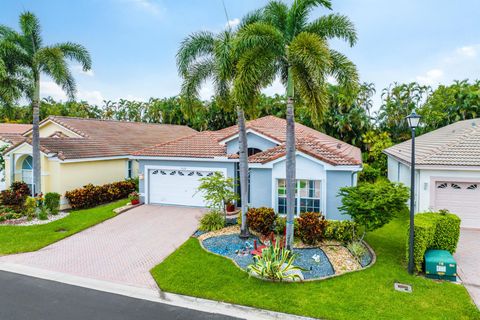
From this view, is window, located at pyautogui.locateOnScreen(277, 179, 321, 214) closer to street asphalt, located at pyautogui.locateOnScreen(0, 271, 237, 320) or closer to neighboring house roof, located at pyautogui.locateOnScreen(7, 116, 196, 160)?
street asphalt, located at pyautogui.locateOnScreen(0, 271, 237, 320)

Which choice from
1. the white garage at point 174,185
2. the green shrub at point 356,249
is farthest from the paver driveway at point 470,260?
the white garage at point 174,185

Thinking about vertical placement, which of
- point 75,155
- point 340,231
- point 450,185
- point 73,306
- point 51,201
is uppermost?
point 75,155

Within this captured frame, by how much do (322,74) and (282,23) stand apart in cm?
304

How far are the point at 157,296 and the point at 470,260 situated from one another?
35.3ft

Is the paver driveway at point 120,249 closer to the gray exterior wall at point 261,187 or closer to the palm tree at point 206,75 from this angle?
the gray exterior wall at point 261,187

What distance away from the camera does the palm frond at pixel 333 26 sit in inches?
417

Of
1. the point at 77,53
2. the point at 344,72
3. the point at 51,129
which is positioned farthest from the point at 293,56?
the point at 51,129

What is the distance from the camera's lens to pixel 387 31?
19.5 meters

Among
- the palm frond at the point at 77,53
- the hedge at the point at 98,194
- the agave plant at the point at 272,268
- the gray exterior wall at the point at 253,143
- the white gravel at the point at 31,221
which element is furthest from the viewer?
the hedge at the point at 98,194

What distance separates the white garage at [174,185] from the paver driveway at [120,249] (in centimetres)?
202

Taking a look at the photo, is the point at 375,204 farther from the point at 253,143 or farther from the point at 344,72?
the point at 253,143

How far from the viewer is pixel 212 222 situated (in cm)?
1448

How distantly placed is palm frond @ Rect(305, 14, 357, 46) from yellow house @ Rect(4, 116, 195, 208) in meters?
16.0

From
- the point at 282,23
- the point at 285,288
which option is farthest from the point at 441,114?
the point at 285,288
